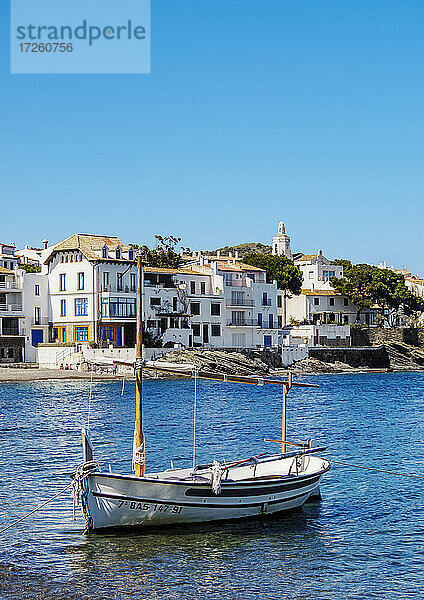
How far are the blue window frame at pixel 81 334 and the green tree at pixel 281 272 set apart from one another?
36.4m

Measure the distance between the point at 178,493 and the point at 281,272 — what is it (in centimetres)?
9526

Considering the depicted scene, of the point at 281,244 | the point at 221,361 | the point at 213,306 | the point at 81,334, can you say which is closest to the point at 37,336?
the point at 81,334

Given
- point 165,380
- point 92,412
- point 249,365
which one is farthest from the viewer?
point 249,365

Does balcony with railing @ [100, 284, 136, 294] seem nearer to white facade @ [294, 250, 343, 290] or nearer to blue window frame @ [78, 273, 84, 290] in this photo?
blue window frame @ [78, 273, 84, 290]

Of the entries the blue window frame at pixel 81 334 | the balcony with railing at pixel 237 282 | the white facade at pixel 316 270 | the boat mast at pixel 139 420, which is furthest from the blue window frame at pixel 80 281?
the boat mast at pixel 139 420

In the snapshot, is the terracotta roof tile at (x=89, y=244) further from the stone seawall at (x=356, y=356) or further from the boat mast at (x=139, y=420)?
the boat mast at (x=139, y=420)

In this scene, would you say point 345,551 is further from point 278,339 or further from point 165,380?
point 278,339

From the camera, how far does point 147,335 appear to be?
8706 cm

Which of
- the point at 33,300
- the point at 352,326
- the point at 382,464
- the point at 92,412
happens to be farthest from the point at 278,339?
the point at 382,464

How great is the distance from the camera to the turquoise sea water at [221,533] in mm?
17516

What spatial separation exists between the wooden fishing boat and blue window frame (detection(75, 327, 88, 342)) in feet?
202

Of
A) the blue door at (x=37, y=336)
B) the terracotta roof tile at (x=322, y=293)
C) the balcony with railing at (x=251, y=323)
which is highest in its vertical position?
the terracotta roof tile at (x=322, y=293)

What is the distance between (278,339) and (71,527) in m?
80.7

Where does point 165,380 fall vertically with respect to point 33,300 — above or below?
below
